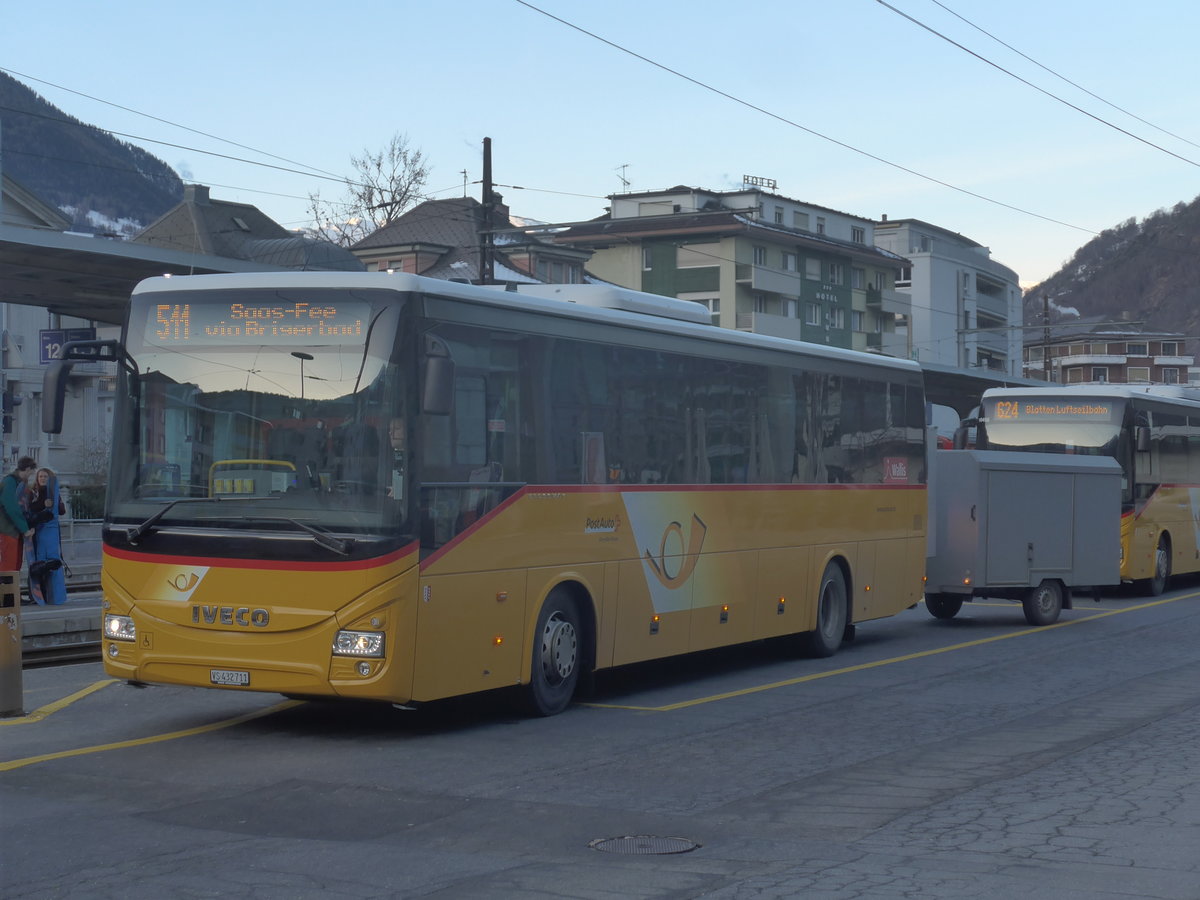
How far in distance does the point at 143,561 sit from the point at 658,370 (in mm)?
4788

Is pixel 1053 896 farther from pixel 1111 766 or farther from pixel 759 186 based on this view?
pixel 759 186

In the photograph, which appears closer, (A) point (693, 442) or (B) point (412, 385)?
(B) point (412, 385)

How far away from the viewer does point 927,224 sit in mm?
102875

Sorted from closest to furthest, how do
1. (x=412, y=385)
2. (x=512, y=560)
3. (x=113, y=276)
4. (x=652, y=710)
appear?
(x=412, y=385) < (x=512, y=560) < (x=652, y=710) < (x=113, y=276)

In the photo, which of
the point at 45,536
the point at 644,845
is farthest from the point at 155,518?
the point at 45,536

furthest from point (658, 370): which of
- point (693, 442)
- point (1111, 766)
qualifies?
point (1111, 766)

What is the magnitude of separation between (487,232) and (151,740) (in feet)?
65.1

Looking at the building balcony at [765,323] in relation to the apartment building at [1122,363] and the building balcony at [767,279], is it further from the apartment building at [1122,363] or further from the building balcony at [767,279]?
the apartment building at [1122,363]

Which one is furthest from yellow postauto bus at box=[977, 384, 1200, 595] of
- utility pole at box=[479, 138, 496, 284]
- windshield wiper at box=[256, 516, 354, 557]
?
windshield wiper at box=[256, 516, 354, 557]

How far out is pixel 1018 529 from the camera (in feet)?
67.3

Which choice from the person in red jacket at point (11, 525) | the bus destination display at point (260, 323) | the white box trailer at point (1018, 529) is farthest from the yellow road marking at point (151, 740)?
the white box trailer at point (1018, 529)

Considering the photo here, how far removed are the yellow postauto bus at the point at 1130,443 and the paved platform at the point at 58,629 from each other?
50.2 ft

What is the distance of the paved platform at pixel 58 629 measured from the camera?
52.3 ft

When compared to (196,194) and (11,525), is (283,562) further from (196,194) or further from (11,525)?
(196,194)
